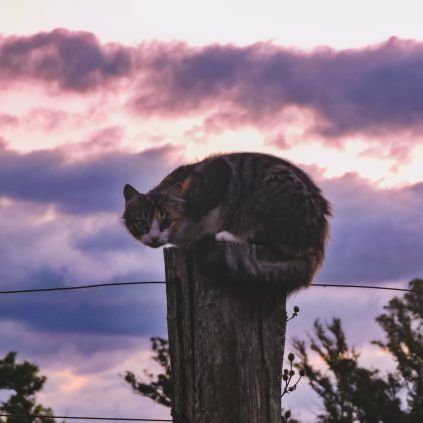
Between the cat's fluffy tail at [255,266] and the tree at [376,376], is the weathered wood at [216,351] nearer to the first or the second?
the cat's fluffy tail at [255,266]

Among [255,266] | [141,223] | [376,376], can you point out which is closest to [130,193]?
[141,223]

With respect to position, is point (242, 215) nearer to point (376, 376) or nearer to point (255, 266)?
point (255, 266)

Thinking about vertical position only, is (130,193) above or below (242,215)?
above

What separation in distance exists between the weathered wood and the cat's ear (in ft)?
11.9

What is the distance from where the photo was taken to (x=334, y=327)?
73.9 ft

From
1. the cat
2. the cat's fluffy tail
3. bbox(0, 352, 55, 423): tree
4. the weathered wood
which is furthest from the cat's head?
bbox(0, 352, 55, 423): tree

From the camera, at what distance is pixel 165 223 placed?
800cm

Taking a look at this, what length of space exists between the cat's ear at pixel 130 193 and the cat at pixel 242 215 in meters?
0.01

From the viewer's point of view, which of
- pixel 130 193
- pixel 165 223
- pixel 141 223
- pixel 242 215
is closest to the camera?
pixel 242 215

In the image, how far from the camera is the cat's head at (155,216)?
7934 mm

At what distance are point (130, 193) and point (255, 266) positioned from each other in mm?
3532

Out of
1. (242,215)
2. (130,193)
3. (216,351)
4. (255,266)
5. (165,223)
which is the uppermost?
(130,193)

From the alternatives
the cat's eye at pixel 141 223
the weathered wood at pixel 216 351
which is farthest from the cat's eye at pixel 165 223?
the weathered wood at pixel 216 351

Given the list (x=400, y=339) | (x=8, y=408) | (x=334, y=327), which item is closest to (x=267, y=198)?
(x=8, y=408)
